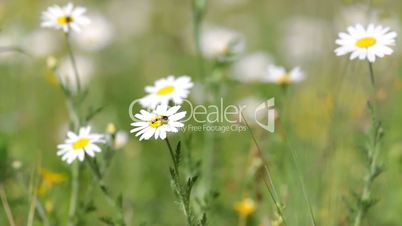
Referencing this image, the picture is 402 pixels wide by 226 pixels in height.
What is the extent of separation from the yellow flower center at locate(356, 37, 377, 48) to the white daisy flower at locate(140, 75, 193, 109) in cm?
54

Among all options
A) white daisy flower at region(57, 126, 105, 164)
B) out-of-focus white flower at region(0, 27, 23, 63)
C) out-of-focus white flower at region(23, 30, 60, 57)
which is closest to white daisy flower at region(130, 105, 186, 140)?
white daisy flower at region(57, 126, 105, 164)

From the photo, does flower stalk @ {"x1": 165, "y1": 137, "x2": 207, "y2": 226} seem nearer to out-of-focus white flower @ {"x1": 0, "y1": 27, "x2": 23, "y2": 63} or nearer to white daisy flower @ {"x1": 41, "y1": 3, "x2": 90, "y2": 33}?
white daisy flower @ {"x1": 41, "y1": 3, "x2": 90, "y2": 33}

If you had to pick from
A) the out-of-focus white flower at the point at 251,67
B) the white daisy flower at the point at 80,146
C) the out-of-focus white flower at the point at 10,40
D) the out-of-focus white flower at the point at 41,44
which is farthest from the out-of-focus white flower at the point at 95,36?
the white daisy flower at the point at 80,146

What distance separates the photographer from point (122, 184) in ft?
11.8

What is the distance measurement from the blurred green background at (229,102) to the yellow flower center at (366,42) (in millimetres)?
326

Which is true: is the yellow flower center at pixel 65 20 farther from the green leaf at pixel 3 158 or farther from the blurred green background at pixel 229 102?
the green leaf at pixel 3 158

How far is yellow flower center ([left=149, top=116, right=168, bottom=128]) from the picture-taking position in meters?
1.76

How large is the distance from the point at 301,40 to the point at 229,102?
105cm

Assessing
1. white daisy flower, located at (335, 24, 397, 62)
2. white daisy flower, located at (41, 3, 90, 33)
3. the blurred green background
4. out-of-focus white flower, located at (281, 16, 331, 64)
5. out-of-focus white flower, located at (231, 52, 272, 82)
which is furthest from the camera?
out-of-focus white flower, located at (281, 16, 331, 64)

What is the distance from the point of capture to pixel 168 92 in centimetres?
223

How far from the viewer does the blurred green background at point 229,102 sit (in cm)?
280

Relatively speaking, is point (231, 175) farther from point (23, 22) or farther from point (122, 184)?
point (23, 22)

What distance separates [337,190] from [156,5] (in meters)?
3.86

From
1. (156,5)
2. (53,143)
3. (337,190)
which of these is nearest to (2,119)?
(53,143)
